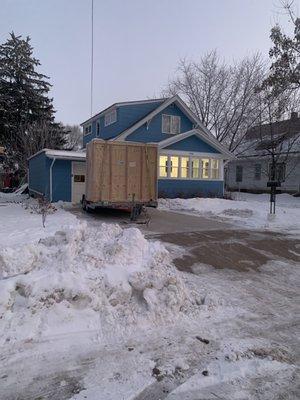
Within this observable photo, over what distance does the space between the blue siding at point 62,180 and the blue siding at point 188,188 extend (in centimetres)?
617

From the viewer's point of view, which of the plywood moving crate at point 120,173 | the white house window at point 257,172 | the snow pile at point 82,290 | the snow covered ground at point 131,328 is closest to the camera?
the snow covered ground at point 131,328

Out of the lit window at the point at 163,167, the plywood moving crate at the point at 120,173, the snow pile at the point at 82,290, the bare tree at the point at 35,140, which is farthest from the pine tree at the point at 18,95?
the snow pile at the point at 82,290

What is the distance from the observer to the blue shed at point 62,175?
20.5 m

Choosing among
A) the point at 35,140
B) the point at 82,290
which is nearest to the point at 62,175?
the point at 35,140

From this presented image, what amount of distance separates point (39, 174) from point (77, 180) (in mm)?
3166

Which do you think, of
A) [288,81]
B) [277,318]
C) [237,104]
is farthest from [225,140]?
[277,318]

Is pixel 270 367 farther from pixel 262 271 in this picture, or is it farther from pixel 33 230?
pixel 33 230

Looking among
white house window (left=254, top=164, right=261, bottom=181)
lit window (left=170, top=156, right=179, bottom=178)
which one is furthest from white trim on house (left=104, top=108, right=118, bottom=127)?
white house window (left=254, top=164, right=261, bottom=181)

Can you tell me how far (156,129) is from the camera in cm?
2600

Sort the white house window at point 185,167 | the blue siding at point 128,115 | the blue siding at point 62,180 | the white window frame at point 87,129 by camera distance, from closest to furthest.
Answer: the blue siding at point 62,180 < the white house window at point 185,167 < the blue siding at point 128,115 < the white window frame at point 87,129

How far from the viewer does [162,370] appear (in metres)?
3.82

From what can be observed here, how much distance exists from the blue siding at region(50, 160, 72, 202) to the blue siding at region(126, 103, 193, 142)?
5.79 metres

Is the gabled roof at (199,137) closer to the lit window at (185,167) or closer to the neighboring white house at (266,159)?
the lit window at (185,167)

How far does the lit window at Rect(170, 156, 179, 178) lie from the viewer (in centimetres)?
2484
